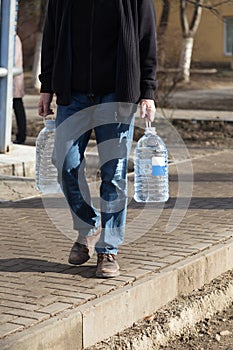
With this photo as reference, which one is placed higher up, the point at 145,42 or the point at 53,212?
the point at 145,42

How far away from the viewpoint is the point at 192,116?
712 inches

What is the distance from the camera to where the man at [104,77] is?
204 inches

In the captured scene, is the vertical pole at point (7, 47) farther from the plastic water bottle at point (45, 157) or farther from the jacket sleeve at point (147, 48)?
the jacket sleeve at point (147, 48)

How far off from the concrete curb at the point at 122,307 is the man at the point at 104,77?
313mm

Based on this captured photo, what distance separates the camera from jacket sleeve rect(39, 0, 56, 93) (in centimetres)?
539

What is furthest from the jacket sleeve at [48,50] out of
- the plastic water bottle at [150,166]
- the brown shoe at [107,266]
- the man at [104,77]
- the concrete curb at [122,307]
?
the concrete curb at [122,307]

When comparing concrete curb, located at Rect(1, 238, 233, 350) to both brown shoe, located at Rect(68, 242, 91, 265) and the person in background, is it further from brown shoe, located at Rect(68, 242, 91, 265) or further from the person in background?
the person in background

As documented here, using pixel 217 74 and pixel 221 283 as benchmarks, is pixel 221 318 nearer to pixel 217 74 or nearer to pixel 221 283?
pixel 221 283

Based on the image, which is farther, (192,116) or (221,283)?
(192,116)

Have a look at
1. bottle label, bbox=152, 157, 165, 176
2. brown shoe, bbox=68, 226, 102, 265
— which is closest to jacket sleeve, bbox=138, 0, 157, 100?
bottle label, bbox=152, 157, 165, 176

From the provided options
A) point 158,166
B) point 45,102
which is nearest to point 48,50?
point 45,102

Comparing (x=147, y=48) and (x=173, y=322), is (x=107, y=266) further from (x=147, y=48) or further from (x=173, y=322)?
(x=147, y=48)

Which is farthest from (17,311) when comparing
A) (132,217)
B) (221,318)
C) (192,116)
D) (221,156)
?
(192,116)

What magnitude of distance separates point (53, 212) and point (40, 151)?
1437 mm
